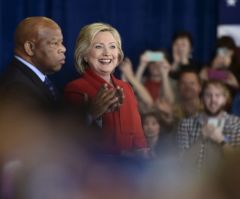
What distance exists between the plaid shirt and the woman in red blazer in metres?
1.12

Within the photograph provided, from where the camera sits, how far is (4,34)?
395cm

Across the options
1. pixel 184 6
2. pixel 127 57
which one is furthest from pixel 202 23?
pixel 127 57

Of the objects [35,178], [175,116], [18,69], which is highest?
[18,69]

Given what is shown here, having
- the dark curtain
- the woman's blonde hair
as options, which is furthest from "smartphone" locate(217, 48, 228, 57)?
the woman's blonde hair

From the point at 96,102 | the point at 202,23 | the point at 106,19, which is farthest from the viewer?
the point at 202,23

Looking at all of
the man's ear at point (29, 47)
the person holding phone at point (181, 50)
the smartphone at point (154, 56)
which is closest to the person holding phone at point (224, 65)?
the person holding phone at point (181, 50)

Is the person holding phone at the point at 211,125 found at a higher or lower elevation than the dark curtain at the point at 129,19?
lower

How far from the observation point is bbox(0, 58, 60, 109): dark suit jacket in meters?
1.48

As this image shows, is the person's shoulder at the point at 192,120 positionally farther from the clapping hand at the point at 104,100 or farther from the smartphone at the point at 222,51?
the clapping hand at the point at 104,100

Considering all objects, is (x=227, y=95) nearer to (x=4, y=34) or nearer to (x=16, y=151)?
(x=4, y=34)

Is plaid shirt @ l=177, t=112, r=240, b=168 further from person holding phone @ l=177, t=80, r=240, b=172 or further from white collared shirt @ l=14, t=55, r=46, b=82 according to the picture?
white collared shirt @ l=14, t=55, r=46, b=82

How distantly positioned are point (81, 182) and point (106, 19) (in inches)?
129

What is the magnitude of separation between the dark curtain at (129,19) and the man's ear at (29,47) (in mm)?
2084

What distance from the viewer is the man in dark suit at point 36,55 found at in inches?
66.8
